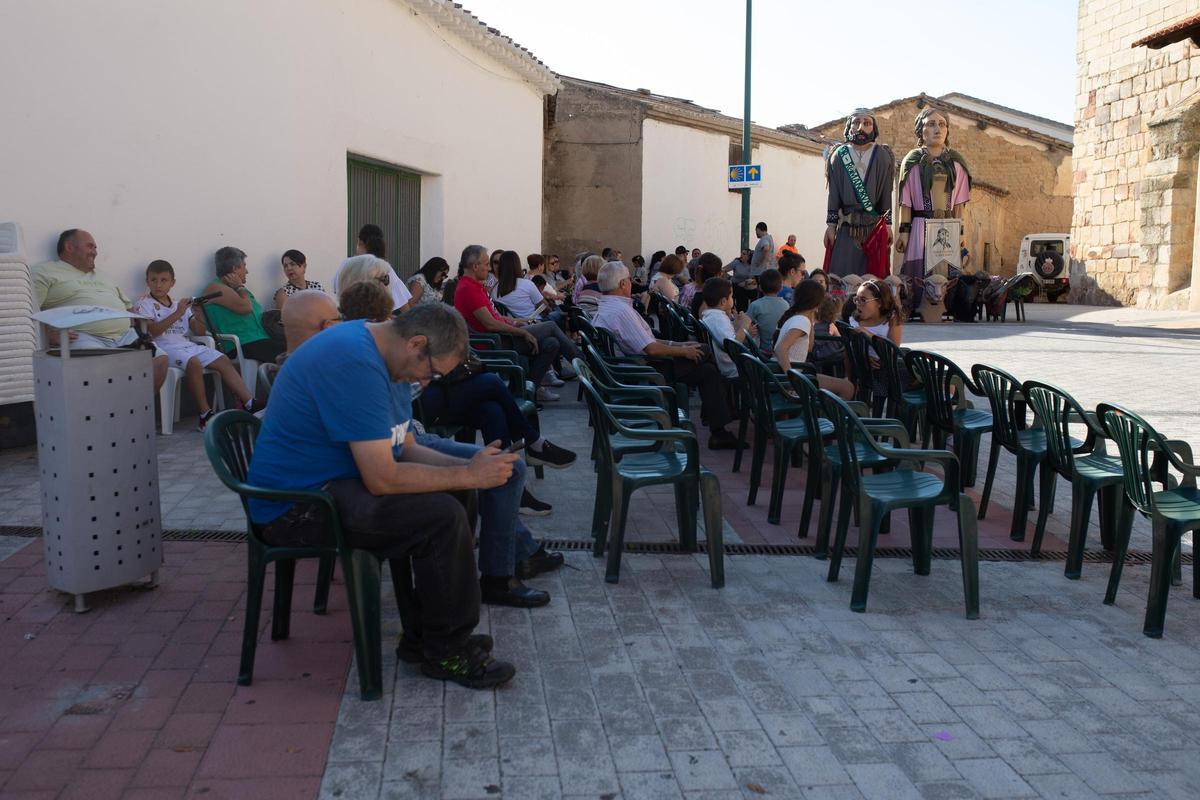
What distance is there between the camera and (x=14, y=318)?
21.1 feet

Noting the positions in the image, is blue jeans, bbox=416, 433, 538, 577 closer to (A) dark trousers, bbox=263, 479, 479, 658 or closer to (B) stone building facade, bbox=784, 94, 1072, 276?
(A) dark trousers, bbox=263, 479, 479, 658

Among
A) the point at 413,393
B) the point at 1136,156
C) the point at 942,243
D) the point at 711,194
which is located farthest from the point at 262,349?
the point at 1136,156

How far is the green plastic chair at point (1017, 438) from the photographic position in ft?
17.1

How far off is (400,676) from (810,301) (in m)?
4.10

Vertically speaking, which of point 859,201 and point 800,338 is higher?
point 859,201

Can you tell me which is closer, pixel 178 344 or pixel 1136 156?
pixel 178 344

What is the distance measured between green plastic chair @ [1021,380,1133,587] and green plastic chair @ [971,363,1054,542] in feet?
0.31

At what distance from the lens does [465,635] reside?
3.37 metres

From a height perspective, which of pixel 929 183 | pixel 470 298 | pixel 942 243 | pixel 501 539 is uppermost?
pixel 929 183

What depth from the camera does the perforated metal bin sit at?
3.81m

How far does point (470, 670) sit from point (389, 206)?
970cm

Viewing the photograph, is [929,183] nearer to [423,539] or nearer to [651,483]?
[651,483]

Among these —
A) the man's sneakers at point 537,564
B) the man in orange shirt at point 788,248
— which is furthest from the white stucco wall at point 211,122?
the man's sneakers at point 537,564

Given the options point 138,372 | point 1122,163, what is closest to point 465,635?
point 138,372
